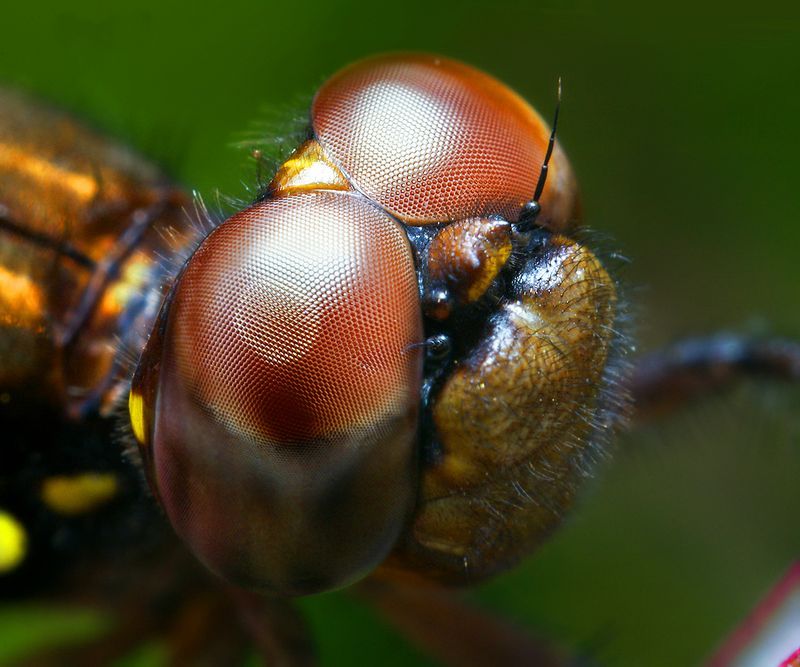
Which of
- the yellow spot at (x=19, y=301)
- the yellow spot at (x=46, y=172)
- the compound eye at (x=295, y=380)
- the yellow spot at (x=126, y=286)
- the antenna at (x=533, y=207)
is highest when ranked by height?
the antenna at (x=533, y=207)

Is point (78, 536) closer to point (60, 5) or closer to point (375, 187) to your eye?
point (375, 187)

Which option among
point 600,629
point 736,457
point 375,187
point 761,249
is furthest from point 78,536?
point 761,249

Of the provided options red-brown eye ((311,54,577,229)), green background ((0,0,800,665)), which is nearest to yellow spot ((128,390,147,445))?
red-brown eye ((311,54,577,229))

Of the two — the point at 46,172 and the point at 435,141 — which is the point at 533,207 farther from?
the point at 46,172

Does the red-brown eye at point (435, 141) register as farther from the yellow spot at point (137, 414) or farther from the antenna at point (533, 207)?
the yellow spot at point (137, 414)

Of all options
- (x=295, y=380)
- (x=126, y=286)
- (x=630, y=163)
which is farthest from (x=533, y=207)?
(x=630, y=163)

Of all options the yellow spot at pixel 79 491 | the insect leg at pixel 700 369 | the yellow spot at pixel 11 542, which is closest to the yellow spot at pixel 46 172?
the yellow spot at pixel 79 491
